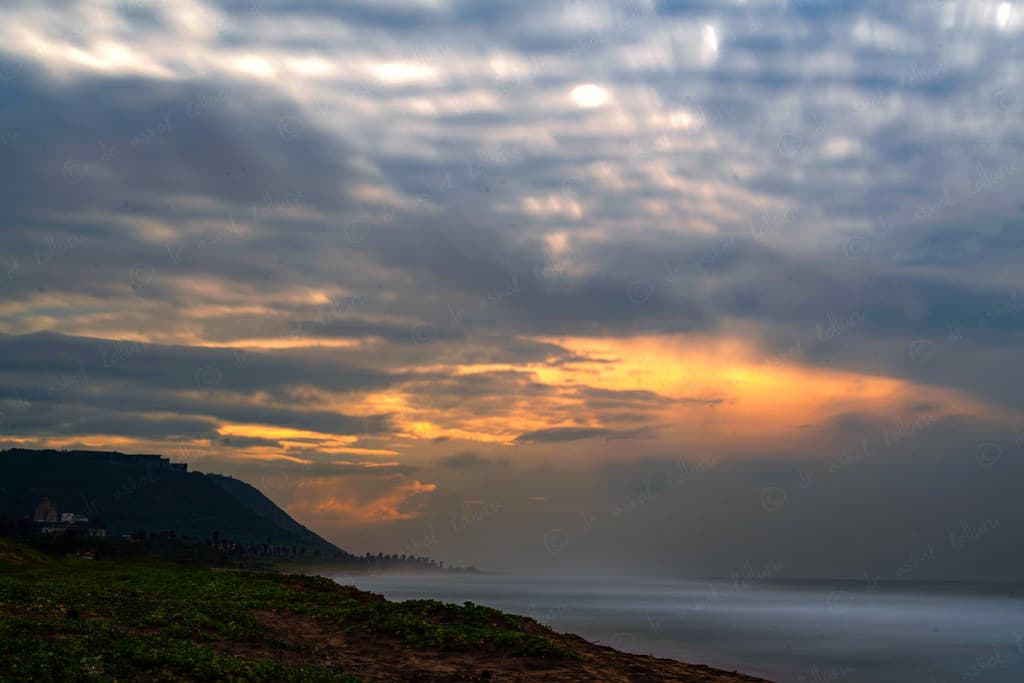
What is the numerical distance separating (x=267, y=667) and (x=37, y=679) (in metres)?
7.73

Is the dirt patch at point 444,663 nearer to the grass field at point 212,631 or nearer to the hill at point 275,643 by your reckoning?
the hill at point 275,643

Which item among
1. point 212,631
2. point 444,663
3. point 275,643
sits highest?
point 444,663

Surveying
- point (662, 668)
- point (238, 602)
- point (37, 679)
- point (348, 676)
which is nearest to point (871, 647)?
point (662, 668)

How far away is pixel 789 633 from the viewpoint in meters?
124

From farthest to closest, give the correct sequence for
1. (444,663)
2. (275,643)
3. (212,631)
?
(212,631) → (275,643) → (444,663)

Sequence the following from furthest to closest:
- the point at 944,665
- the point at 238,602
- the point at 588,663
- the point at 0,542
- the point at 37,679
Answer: the point at 0,542 < the point at 944,665 < the point at 238,602 < the point at 588,663 < the point at 37,679

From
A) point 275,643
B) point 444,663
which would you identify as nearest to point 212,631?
point 275,643

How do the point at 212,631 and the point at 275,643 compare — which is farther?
the point at 212,631

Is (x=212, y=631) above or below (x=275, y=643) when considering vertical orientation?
above

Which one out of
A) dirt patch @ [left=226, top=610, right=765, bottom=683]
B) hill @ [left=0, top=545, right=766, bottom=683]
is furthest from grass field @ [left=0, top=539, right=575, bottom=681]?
dirt patch @ [left=226, top=610, right=765, bottom=683]

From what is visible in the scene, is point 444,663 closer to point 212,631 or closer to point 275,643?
point 275,643

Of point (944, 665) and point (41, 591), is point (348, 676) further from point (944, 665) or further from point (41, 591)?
point (944, 665)

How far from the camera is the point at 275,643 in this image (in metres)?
37.1

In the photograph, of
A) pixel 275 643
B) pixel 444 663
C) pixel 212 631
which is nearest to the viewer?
pixel 444 663
